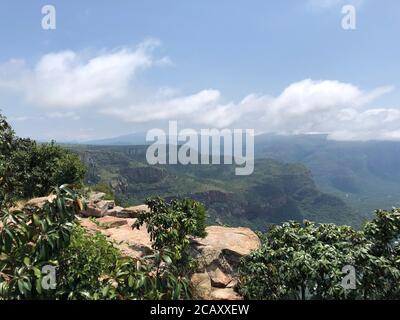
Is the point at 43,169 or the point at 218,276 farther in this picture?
the point at 43,169

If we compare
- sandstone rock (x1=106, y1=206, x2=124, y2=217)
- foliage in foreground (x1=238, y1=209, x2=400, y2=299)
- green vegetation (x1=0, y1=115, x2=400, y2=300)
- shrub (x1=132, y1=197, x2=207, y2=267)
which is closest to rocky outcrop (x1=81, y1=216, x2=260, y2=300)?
green vegetation (x1=0, y1=115, x2=400, y2=300)

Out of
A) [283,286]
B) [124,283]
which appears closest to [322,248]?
[283,286]

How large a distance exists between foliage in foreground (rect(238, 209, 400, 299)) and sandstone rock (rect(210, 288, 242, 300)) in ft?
8.10

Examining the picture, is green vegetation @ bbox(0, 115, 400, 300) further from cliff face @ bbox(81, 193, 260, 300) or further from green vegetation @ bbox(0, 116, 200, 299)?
cliff face @ bbox(81, 193, 260, 300)

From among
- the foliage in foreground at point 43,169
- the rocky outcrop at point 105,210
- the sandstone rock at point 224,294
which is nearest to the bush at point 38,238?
the sandstone rock at point 224,294

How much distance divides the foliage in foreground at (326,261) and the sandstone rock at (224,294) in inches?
97.2

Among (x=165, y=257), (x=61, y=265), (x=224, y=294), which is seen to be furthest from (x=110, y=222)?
(x=165, y=257)

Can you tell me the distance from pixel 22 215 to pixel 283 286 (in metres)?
12.8

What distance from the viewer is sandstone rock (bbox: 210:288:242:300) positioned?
2316cm

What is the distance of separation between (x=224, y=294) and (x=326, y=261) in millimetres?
10212

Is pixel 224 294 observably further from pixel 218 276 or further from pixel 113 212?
pixel 113 212

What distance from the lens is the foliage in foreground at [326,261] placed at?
15664mm

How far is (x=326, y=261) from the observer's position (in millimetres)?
15430

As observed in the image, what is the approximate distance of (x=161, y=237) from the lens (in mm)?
22391
